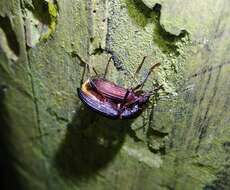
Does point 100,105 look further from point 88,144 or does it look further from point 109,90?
point 88,144

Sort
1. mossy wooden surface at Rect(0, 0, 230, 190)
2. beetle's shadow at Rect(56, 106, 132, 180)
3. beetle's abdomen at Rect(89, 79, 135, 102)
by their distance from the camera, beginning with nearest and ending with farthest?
mossy wooden surface at Rect(0, 0, 230, 190) < beetle's abdomen at Rect(89, 79, 135, 102) < beetle's shadow at Rect(56, 106, 132, 180)

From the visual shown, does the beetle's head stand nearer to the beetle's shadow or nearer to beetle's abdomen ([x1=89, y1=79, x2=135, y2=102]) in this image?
Answer: beetle's abdomen ([x1=89, y1=79, x2=135, y2=102])

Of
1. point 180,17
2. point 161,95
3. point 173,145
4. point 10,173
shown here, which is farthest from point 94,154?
point 10,173

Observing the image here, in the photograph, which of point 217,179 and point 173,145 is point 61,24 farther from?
point 217,179

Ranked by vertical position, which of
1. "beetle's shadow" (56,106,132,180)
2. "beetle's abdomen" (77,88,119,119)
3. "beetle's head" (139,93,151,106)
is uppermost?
"beetle's head" (139,93,151,106)

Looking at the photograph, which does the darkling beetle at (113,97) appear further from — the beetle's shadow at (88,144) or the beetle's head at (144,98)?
the beetle's shadow at (88,144)

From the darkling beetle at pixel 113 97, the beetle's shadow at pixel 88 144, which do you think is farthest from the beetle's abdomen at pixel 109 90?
the beetle's shadow at pixel 88 144

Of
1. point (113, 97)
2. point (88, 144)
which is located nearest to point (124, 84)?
point (113, 97)

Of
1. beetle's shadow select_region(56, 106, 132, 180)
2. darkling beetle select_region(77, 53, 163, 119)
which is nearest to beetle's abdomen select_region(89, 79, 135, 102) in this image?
darkling beetle select_region(77, 53, 163, 119)
